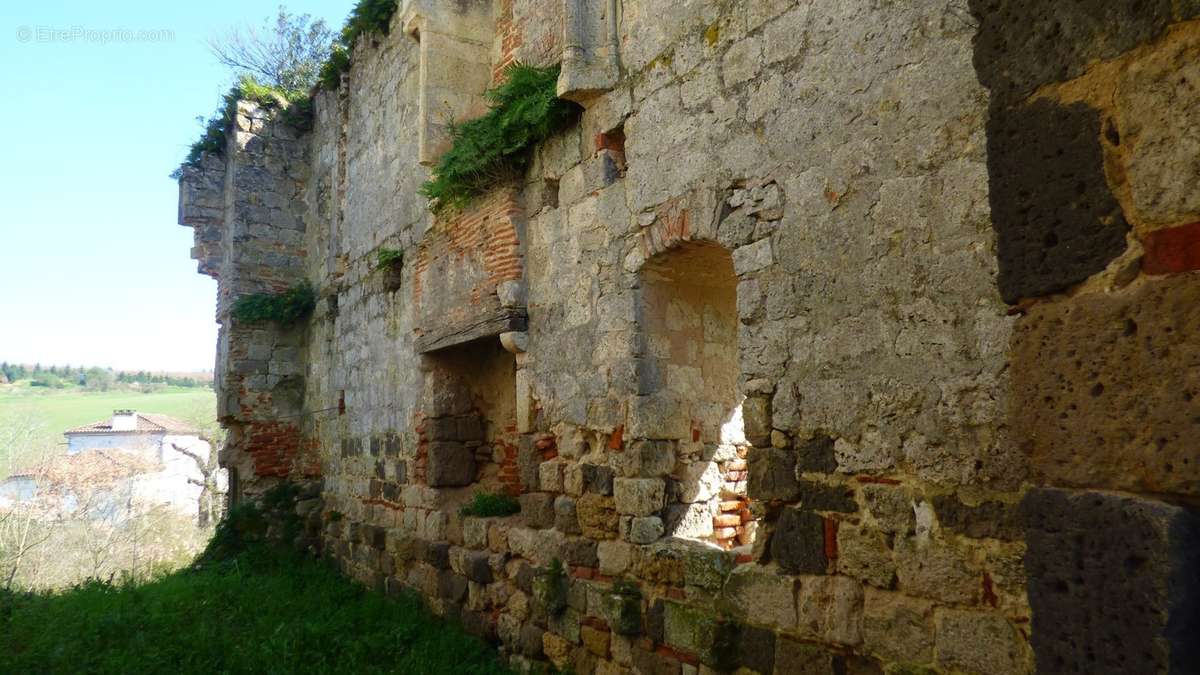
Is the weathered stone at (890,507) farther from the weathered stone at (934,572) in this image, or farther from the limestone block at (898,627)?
the limestone block at (898,627)

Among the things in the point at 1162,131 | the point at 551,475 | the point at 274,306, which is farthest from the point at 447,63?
the point at 1162,131

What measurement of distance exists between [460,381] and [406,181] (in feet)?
6.94

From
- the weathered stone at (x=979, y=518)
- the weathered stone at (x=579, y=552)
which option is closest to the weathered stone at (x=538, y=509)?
the weathered stone at (x=579, y=552)

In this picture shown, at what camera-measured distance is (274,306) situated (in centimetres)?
1048

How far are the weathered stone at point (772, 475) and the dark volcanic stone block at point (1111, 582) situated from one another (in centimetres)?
168

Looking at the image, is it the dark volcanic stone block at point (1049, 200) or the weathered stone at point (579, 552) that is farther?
the weathered stone at point (579, 552)

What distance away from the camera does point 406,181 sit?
791 centimetres

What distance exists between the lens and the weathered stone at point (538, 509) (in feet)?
17.7

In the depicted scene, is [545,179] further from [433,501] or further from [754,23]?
[433,501]

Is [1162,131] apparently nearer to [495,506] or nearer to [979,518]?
[979,518]

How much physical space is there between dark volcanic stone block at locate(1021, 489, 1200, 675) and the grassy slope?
402cm

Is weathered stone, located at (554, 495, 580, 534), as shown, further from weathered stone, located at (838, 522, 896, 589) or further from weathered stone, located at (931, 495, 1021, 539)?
weathered stone, located at (931, 495, 1021, 539)

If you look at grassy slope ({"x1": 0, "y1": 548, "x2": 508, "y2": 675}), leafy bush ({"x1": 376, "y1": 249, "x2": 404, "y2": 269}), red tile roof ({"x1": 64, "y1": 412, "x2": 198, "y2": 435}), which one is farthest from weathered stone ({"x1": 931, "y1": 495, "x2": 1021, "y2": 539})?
red tile roof ({"x1": 64, "y1": 412, "x2": 198, "y2": 435})

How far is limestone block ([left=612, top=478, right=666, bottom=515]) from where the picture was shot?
4570 mm
